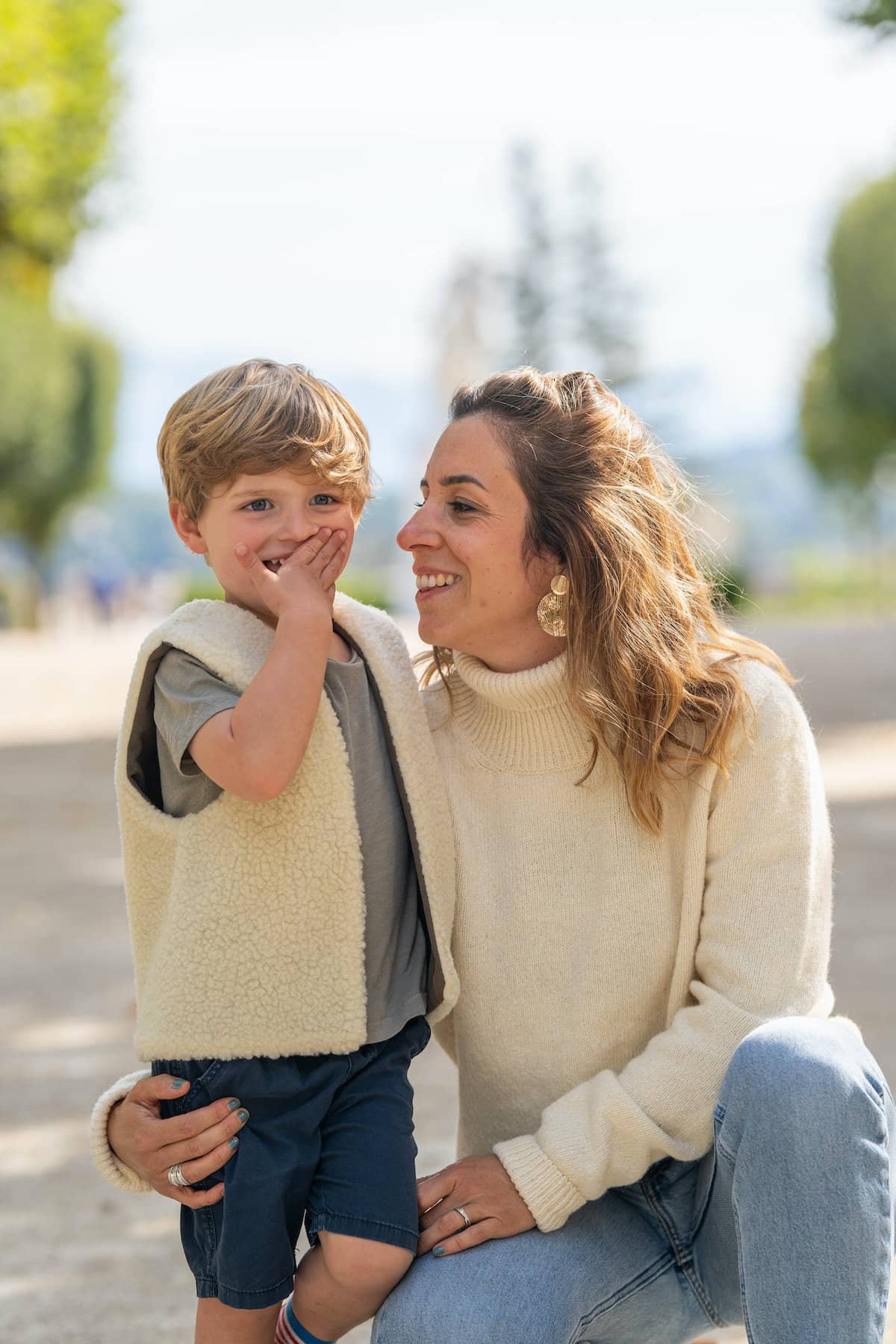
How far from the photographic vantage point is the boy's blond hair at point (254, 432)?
2104 mm

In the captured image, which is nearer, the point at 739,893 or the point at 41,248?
the point at 739,893

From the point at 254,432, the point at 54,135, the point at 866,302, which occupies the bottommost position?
the point at 254,432

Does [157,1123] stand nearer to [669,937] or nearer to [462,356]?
[669,937]

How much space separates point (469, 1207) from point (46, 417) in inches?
973

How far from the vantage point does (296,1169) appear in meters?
1.98

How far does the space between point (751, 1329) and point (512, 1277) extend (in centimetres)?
31

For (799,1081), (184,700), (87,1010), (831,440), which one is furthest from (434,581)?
(831,440)

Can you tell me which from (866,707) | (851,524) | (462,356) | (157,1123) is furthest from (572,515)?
(851,524)

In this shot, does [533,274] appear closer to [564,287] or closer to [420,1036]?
[564,287]

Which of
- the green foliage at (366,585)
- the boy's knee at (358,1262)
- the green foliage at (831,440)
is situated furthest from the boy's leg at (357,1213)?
the green foliage at (831,440)

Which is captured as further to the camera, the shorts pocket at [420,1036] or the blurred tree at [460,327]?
the blurred tree at [460,327]

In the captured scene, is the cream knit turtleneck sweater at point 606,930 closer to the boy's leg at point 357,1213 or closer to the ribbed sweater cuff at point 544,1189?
the ribbed sweater cuff at point 544,1189

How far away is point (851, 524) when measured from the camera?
4681 cm

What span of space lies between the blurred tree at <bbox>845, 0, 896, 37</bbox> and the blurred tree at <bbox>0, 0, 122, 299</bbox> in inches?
556
